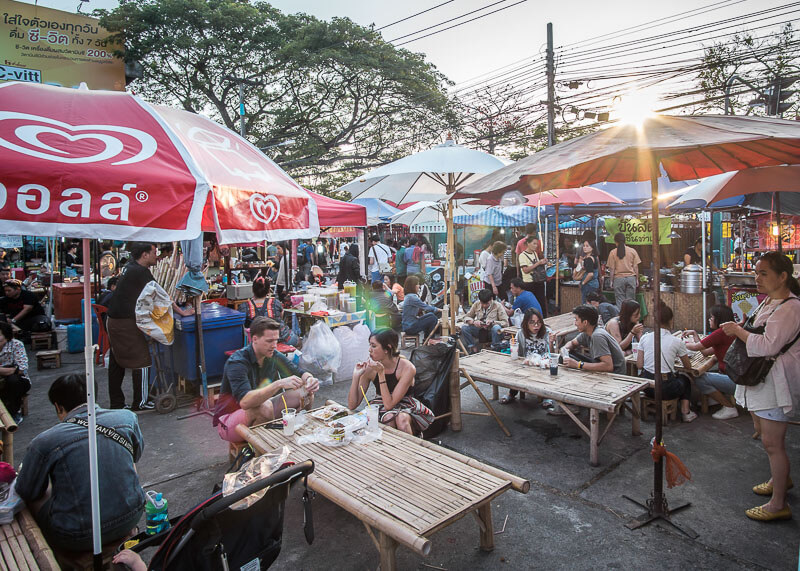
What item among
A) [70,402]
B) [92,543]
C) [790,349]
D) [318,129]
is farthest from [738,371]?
[318,129]

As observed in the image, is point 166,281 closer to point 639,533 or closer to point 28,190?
point 28,190

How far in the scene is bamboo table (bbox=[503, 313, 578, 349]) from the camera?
7059mm

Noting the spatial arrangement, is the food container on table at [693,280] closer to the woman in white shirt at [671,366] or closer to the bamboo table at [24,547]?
the woman in white shirt at [671,366]

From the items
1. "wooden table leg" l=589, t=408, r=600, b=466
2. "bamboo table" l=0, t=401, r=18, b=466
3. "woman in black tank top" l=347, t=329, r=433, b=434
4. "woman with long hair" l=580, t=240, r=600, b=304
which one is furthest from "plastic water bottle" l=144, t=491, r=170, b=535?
"woman with long hair" l=580, t=240, r=600, b=304

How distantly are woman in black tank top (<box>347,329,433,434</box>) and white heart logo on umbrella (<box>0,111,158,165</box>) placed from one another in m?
2.61

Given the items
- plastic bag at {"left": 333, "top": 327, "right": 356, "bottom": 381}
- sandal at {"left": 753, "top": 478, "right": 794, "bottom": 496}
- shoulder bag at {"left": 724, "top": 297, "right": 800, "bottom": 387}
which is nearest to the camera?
shoulder bag at {"left": 724, "top": 297, "right": 800, "bottom": 387}

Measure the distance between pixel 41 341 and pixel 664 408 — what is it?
10.6m

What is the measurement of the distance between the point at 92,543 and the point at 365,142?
68.1ft

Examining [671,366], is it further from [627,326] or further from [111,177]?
[111,177]

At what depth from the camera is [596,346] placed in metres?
5.22

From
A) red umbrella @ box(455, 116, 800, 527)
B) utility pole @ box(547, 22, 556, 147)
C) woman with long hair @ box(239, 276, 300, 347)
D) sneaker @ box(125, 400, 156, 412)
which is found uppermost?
utility pole @ box(547, 22, 556, 147)

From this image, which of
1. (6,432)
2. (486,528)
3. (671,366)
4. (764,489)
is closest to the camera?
(486,528)

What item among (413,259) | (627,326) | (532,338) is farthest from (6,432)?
(413,259)

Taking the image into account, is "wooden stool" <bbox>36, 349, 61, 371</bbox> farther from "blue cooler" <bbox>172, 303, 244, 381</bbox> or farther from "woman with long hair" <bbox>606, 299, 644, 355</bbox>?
"woman with long hair" <bbox>606, 299, 644, 355</bbox>
